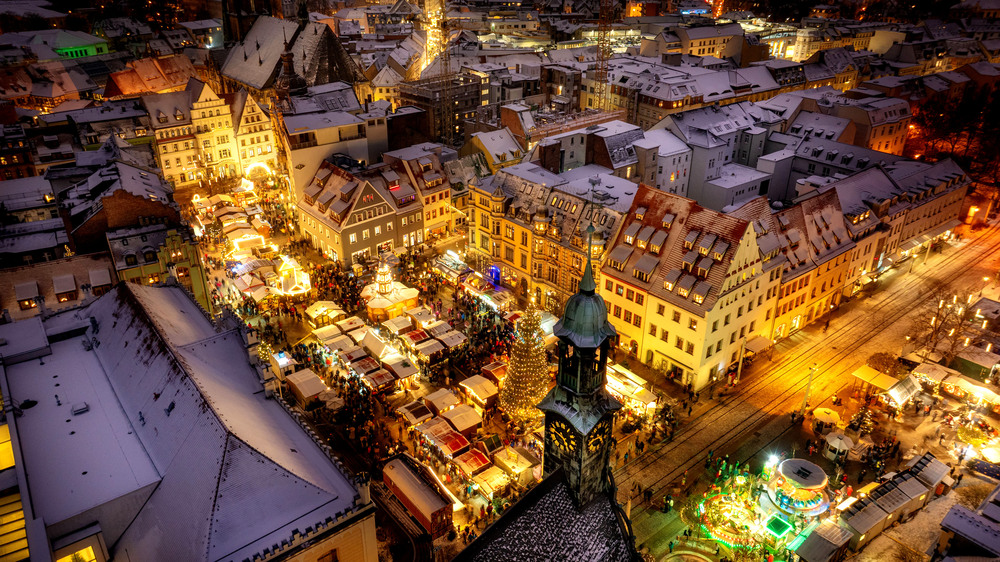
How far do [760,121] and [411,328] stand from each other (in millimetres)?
61293

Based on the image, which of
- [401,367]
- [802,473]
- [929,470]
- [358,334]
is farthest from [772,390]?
[358,334]

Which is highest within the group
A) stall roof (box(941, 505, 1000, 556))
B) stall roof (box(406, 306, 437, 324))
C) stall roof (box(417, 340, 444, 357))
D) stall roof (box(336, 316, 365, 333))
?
stall roof (box(941, 505, 1000, 556))

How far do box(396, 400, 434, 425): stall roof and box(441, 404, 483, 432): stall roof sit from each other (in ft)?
4.62

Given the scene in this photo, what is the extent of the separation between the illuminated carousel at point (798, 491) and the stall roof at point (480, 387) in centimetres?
2018

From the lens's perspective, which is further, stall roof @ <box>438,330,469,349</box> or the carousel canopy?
stall roof @ <box>438,330,469,349</box>

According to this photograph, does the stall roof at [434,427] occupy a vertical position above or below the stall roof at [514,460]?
above

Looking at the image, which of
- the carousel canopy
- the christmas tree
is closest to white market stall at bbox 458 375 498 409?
the christmas tree

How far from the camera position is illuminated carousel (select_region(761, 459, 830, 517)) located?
37.6 m

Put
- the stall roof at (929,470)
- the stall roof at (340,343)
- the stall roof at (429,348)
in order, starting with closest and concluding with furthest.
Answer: the stall roof at (929,470), the stall roof at (429,348), the stall roof at (340,343)

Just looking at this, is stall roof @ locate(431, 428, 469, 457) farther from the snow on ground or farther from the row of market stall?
the snow on ground

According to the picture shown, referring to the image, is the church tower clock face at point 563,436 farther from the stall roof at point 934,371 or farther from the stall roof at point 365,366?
the stall roof at point 934,371

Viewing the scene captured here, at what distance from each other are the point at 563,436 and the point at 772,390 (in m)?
33.3

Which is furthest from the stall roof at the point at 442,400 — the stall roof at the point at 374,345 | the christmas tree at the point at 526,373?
the stall roof at the point at 374,345

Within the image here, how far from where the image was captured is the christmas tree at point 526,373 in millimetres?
41312
